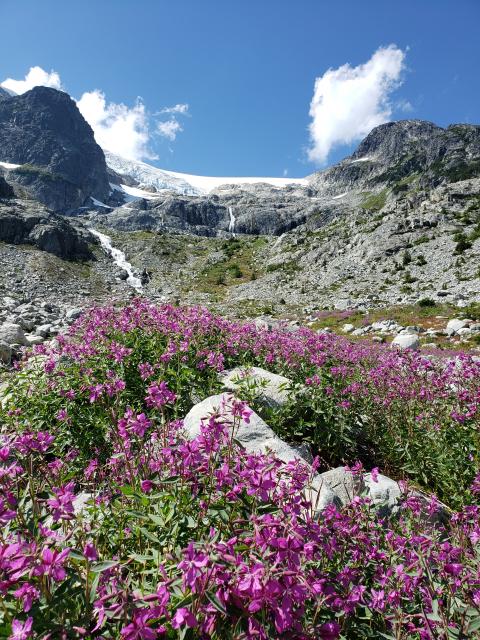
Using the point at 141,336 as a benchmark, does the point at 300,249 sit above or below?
above

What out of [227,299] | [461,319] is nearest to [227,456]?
[461,319]

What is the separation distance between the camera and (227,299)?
51.5 m

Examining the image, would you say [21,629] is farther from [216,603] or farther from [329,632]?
[329,632]

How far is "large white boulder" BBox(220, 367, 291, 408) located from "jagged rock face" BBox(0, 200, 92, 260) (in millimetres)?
62040

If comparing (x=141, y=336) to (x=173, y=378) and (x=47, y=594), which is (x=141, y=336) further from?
(x=47, y=594)

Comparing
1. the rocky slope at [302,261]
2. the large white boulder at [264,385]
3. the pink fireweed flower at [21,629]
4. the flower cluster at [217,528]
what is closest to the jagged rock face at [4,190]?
the rocky slope at [302,261]

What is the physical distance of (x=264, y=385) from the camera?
6832 mm

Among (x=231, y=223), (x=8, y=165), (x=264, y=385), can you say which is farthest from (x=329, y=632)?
(x=8, y=165)

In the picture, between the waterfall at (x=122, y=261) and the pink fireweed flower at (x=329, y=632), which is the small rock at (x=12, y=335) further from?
the waterfall at (x=122, y=261)

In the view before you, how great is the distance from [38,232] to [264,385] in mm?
65494

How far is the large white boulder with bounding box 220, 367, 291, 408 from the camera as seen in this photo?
22.9 ft

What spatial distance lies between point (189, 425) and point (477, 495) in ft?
14.5

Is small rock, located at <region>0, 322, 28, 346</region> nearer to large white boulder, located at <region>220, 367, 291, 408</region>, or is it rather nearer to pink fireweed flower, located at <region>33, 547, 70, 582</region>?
large white boulder, located at <region>220, 367, 291, 408</region>

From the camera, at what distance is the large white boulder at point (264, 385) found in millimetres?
6995
